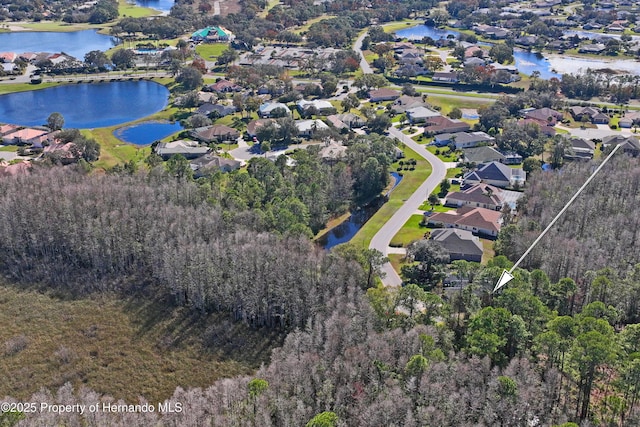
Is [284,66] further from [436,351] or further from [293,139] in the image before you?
[436,351]

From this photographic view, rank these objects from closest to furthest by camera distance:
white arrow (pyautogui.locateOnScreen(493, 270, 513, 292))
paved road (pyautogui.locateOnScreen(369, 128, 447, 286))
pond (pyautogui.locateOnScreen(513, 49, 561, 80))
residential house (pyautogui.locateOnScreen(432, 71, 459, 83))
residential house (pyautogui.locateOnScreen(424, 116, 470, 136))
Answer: white arrow (pyautogui.locateOnScreen(493, 270, 513, 292)), paved road (pyautogui.locateOnScreen(369, 128, 447, 286)), residential house (pyautogui.locateOnScreen(424, 116, 470, 136)), residential house (pyautogui.locateOnScreen(432, 71, 459, 83)), pond (pyautogui.locateOnScreen(513, 49, 561, 80))

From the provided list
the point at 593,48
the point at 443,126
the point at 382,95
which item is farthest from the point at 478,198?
the point at 593,48

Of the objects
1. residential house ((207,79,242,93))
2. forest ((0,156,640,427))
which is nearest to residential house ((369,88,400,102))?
residential house ((207,79,242,93))

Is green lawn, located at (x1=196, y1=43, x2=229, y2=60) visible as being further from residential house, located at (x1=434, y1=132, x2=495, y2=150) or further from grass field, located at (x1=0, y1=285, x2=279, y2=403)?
grass field, located at (x1=0, y1=285, x2=279, y2=403)

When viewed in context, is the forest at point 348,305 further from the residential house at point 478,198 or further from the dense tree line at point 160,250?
the residential house at point 478,198

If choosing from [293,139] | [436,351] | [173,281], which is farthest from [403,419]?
[293,139]
